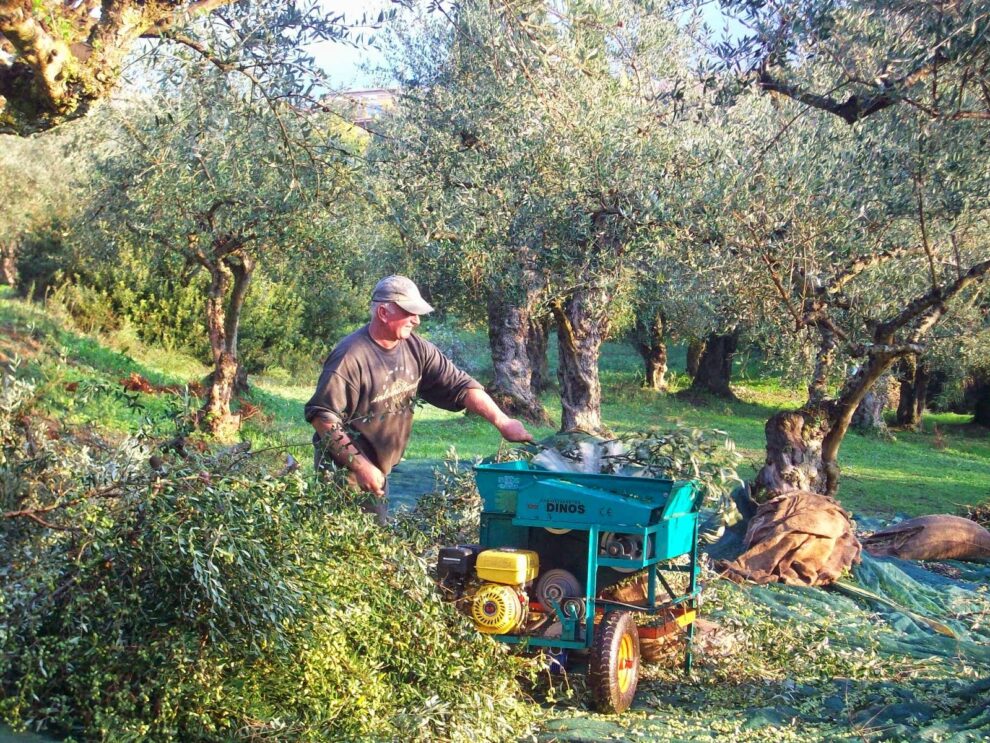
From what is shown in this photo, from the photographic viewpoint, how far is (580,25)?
7258 mm

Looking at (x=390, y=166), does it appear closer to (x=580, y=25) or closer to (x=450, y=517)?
(x=580, y=25)

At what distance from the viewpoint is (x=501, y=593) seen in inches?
211

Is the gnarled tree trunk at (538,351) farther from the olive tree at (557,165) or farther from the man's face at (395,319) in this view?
the man's face at (395,319)

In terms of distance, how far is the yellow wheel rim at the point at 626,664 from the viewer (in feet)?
18.1

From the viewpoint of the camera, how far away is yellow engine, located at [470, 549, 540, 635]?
17.5ft

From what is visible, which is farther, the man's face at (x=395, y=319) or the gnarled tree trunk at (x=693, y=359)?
the gnarled tree trunk at (x=693, y=359)

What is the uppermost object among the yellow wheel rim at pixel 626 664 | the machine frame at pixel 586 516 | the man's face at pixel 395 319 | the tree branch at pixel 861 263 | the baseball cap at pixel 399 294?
the tree branch at pixel 861 263

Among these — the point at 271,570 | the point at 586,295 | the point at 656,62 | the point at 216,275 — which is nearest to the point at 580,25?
the point at 271,570

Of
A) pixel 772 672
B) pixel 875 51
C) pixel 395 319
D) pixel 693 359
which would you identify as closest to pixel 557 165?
pixel 875 51

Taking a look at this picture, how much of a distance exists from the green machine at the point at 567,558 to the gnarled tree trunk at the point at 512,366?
16241mm

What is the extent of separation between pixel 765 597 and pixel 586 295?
6.68 m

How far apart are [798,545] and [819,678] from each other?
2.92 metres

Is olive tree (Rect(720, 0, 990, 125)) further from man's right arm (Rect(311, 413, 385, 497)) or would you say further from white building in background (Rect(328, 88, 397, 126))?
man's right arm (Rect(311, 413, 385, 497))

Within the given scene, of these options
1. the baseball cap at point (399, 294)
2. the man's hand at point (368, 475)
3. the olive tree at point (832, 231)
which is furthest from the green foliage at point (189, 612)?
the olive tree at point (832, 231)
